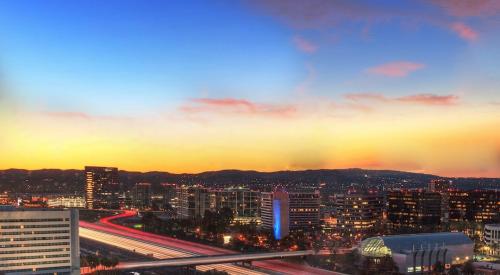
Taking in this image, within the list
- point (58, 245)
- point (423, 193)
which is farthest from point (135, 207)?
point (58, 245)

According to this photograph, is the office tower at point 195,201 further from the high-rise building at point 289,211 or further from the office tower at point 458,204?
the office tower at point 458,204

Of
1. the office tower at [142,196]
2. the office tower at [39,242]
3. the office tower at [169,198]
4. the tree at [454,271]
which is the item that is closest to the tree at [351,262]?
A: the tree at [454,271]

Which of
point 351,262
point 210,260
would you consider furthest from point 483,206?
point 210,260

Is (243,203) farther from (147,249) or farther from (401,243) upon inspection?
(401,243)

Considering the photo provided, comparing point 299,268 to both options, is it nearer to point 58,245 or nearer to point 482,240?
point 58,245

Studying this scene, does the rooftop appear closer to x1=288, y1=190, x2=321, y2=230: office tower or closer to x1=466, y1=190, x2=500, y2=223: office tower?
x1=288, y1=190, x2=321, y2=230: office tower

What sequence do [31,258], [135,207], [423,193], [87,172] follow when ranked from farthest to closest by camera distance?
[87,172], [135,207], [423,193], [31,258]
